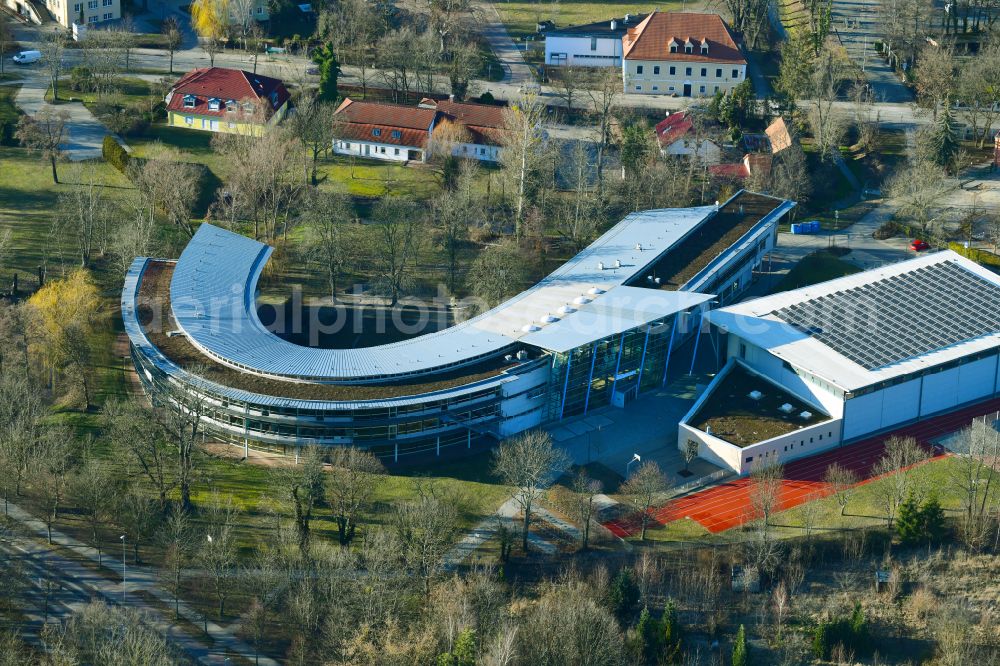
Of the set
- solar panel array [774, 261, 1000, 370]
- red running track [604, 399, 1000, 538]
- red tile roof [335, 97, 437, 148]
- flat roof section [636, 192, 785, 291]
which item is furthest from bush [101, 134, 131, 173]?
red running track [604, 399, 1000, 538]

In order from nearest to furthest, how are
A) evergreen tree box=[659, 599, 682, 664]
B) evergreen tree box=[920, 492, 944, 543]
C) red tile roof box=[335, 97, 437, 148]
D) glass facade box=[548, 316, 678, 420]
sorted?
evergreen tree box=[659, 599, 682, 664] < evergreen tree box=[920, 492, 944, 543] < glass facade box=[548, 316, 678, 420] < red tile roof box=[335, 97, 437, 148]

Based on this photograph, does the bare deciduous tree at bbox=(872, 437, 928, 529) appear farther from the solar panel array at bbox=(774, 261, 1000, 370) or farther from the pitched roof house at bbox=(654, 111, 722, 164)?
the pitched roof house at bbox=(654, 111, 722, 164)

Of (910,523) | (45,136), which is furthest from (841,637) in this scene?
(45,136)

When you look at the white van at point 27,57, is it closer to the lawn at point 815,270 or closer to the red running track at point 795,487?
the lawn at point 815,270

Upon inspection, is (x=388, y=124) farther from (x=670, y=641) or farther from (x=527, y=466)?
(x=670, y=641)

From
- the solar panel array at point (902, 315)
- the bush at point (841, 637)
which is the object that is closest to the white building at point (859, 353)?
the solar panel array at point (902, 315)

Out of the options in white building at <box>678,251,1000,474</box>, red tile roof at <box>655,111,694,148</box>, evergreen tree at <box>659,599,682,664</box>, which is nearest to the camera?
evergreen tree at <box>659,599,682,664</box>

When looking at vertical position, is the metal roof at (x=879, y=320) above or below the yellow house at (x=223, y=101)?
below

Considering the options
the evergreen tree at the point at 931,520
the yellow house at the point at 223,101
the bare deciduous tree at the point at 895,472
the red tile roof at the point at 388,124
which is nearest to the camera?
the evergreen tree at the point at 931,520
